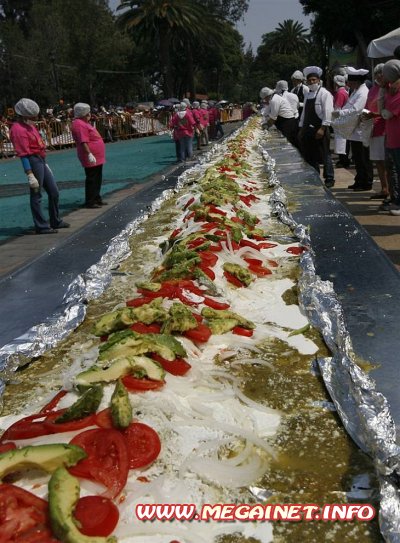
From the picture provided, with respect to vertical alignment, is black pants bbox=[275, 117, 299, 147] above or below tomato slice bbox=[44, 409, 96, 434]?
above

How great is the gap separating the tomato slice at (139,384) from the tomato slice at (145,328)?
41 centimetres

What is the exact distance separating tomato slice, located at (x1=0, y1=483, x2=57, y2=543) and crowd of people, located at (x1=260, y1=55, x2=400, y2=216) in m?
Answer: 5.87

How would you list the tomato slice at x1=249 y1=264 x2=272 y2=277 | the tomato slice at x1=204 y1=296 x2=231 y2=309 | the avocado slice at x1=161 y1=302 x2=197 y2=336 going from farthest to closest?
1. the tomato slice at x1=249 y1=264 x2=272 y2=277
2. the tomato slice at x1=204 y1=296 x2=231 y2=309
3. the avocado slice at x1=161 y1=302 x2=197 y2=336

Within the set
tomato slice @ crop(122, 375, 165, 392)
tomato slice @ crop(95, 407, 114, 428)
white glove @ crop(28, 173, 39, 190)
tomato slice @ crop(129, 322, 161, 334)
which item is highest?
white glove @ crop(28, 173, 39, 190)

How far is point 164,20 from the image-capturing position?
4269 centimetres

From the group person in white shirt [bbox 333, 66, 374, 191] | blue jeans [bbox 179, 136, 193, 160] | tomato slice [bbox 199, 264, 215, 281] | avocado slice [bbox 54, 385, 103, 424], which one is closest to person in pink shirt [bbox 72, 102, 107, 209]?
person in white shirt [bbox 333, 66, 374, 191]

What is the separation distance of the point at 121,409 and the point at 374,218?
6.41 meters

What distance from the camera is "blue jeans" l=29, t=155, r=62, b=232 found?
7828 mm

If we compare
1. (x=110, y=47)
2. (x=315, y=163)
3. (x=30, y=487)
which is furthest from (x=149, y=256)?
(x=110, y=47)

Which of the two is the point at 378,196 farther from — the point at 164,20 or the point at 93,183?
the point at 164,20

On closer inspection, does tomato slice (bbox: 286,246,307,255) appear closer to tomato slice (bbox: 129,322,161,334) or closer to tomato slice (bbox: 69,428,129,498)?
tomato slice (bbox: 129,322,161,334)

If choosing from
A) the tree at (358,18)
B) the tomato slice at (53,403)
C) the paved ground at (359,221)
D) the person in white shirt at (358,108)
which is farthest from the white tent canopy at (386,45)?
the tree at (358,18)

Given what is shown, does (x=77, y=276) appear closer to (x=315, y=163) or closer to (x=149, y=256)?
(x=149, y=256)

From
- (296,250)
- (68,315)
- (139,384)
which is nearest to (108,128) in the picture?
(296,250)
